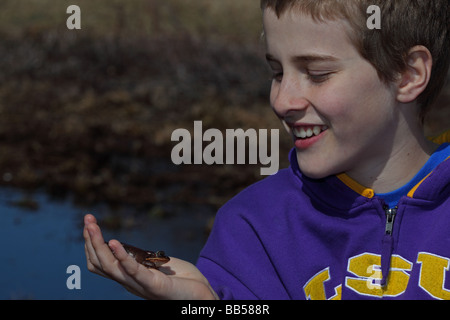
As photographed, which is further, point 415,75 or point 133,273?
point 415,75

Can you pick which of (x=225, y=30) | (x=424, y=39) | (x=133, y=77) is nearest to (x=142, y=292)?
(x=424, y=39)

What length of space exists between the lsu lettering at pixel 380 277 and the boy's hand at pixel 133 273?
1.71 ft

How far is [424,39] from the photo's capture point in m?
2.90

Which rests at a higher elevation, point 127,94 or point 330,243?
point 127,94

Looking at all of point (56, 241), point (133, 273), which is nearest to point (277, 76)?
point (133, 273)

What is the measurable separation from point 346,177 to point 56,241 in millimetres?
3547

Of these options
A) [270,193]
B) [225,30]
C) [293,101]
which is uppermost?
[225,30]

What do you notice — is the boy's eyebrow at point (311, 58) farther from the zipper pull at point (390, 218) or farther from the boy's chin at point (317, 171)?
the zipper pull at point (390, 218)

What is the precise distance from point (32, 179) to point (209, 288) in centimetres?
524

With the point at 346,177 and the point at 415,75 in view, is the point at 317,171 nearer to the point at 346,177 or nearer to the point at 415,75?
the point at 346,177

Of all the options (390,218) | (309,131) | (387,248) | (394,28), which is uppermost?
(394,28)

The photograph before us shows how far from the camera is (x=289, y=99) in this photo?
8.92ft

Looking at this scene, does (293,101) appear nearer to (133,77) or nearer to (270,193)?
(270,193)
